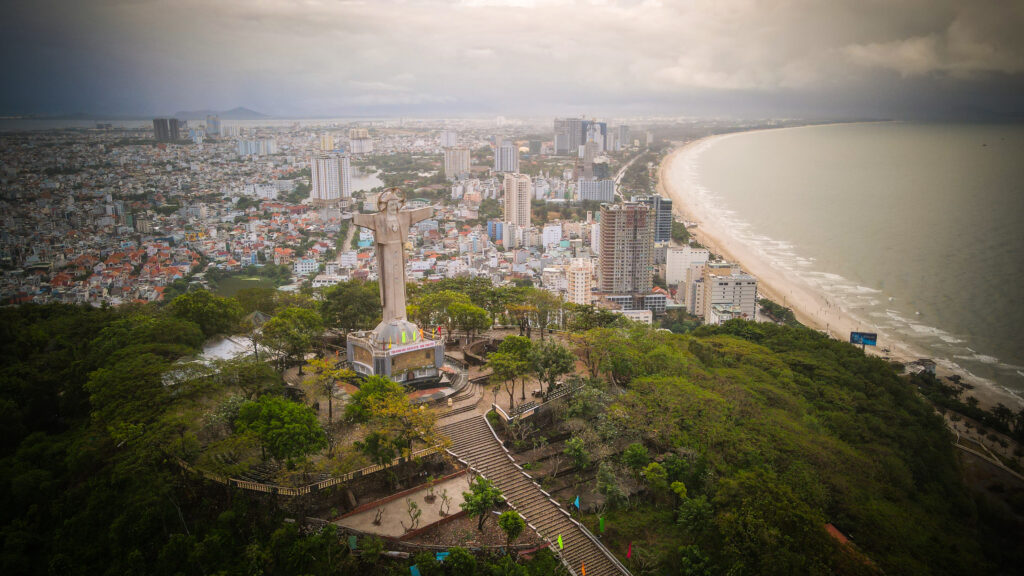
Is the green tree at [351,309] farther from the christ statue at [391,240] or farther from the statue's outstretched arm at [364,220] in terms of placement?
the statue's outstretched arm at [364,220]

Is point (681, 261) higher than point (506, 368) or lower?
lower

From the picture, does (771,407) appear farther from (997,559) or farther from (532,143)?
(532,143)

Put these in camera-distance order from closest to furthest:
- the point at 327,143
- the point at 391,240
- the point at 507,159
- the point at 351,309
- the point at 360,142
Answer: the point at 391,240, the point at 351,309, the point at 327,143, the point at 360,142, the point at 507,159

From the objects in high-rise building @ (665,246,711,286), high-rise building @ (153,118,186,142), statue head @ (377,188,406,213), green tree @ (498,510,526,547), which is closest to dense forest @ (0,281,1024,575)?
green tree @ (498,510,526,547)

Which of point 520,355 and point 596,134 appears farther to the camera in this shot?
point 596,134

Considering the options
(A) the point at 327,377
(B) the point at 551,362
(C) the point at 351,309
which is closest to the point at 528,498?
(B) the point at 551,362

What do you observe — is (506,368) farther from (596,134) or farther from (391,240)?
(596,134)

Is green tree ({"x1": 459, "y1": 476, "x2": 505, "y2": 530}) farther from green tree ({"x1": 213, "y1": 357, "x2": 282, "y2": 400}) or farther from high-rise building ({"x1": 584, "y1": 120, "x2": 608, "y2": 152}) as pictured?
high-rise building ({"x1": 584, "y1": 120, "x2": 608, "y2": 152})
